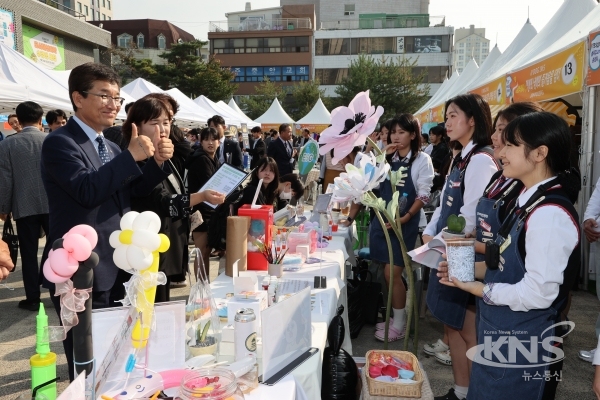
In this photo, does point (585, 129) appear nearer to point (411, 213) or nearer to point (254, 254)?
point (411, 213)

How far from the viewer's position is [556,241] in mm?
1394

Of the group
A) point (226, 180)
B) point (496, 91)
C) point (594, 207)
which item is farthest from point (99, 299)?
point (496, 91)

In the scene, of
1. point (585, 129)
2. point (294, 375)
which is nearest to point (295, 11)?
point (585, 129)

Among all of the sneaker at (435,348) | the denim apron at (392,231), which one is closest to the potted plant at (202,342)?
the denim apron at (392,231)

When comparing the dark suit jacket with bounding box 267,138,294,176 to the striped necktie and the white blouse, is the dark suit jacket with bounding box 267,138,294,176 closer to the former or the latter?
the white blouse

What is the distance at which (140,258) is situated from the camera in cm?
112

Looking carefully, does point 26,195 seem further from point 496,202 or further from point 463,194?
point 496,202

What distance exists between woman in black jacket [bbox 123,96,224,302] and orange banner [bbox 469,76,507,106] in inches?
170

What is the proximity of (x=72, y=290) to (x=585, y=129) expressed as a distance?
4.56m

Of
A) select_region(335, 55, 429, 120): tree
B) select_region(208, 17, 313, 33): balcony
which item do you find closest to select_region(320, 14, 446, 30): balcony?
select_region(208, 17, 313, 33): balcony

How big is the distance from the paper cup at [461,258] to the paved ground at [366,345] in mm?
1450

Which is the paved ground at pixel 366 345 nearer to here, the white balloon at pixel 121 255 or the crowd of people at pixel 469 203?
the crowd of people at pixel 469 203

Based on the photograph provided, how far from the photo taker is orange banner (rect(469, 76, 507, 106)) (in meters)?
5.50

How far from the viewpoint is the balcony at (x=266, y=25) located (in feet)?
134
